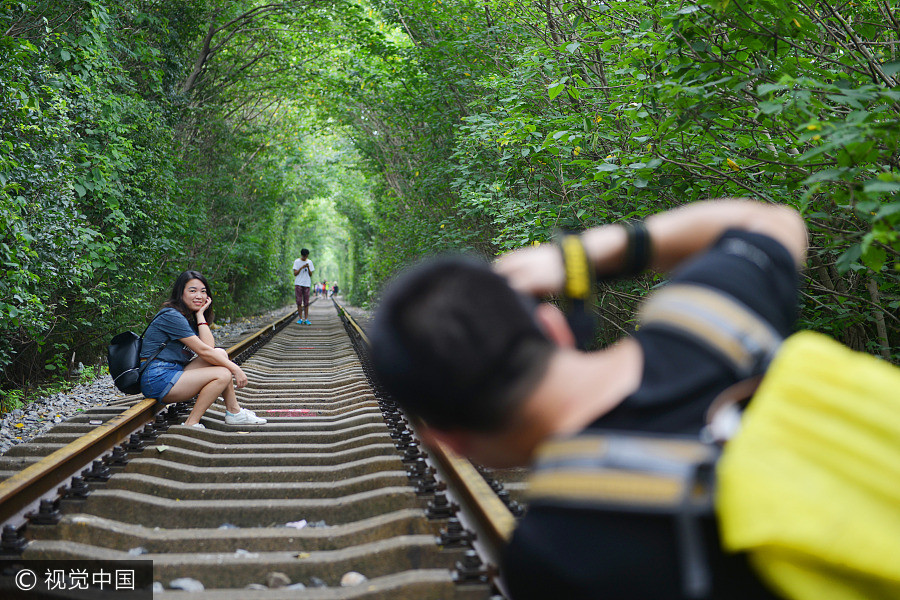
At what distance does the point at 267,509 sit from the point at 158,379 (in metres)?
2.37

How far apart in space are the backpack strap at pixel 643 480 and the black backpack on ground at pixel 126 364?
16.2 feet

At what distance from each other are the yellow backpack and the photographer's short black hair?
0.95 feet

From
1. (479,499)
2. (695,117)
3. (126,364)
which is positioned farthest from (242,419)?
(695,117)

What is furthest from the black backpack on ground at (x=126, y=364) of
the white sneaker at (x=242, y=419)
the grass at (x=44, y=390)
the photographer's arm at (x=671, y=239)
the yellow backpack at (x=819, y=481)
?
the yellow backpack at (x=819, y=481)

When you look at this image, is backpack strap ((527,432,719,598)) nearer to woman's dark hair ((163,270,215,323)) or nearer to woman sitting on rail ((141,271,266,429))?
woman sitting on rail ((141,271,266,429))

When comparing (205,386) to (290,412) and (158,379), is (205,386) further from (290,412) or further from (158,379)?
(290,412)

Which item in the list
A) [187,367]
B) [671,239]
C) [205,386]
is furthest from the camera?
[187,367]

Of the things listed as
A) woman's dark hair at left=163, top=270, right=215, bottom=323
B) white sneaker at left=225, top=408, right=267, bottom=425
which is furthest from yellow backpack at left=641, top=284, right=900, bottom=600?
woman's dark hair at left=163, top=270, right=215, bottom=323

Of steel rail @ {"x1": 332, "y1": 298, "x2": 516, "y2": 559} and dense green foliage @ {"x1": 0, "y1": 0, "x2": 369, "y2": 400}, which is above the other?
dense green foliage @ {"x1": 0, "y1": 0, "x2": 369, "y2": 400}


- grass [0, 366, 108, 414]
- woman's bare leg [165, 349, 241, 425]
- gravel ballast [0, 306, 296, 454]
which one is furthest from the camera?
grass [0, 366, 108, 414]

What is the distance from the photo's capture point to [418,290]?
0.90 m

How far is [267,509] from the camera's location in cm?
321

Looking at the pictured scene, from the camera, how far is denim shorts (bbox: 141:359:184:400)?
16.6 feet

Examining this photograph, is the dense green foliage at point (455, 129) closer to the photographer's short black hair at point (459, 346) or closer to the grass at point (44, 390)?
the grass at point (44, 390)
